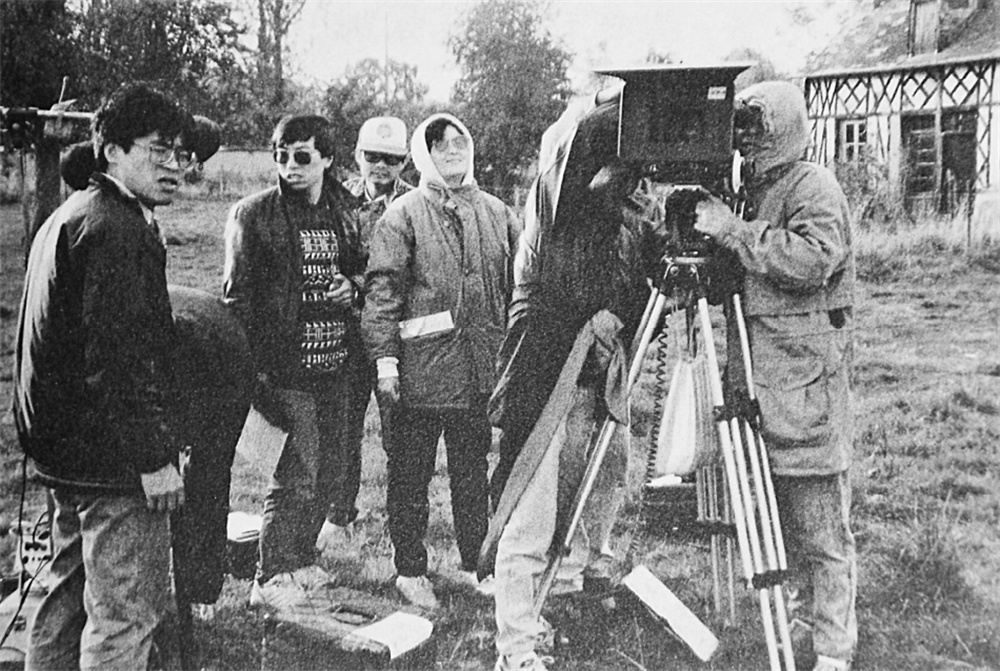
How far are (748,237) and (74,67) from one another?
7.49 feet

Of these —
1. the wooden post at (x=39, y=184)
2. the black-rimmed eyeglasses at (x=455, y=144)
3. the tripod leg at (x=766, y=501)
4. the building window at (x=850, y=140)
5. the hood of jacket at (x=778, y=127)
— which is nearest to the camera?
the tripod leg at (x=766, y=501)

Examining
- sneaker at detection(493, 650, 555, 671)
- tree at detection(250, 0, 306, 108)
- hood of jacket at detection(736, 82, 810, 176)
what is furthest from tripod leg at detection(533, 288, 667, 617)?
tree at detection(250, 0, 306, 108)

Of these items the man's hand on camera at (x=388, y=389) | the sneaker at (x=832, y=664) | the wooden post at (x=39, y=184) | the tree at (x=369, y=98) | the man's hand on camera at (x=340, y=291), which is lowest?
the sneaker at (x=832, y=664)

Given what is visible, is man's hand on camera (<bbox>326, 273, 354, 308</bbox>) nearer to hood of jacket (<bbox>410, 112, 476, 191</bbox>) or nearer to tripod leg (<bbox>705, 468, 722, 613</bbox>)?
hood of jacket (<bbox>410, 112, 476, 191</bbox>)

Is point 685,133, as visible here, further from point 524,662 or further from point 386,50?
point 524,662

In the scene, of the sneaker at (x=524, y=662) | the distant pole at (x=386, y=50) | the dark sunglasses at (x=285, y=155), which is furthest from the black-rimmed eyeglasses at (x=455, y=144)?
the sneaker at (x=524, y=662)

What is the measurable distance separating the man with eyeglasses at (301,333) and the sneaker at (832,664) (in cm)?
156

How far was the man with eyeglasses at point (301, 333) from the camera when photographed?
2865mm

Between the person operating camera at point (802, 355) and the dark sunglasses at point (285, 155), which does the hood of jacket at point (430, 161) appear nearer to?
the dark sunglasses at point (285, 155)

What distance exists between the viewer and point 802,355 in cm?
255

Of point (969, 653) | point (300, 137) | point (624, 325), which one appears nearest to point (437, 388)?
point (624, 325)

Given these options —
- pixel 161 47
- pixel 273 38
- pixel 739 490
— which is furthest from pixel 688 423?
pixel 161 47

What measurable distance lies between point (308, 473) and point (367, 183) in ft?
3.34

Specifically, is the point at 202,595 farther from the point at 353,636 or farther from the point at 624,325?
the point at 624,325
